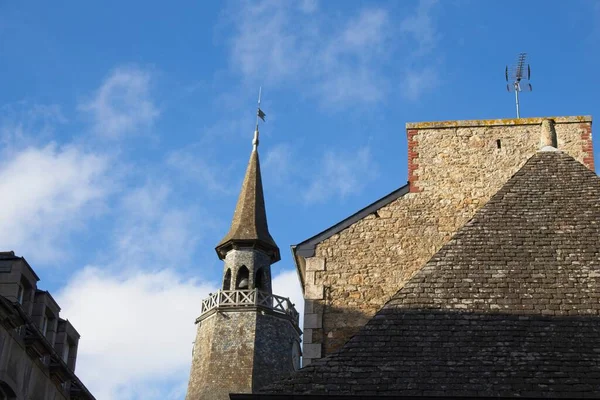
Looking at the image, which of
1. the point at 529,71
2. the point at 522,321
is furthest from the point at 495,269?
the point at 529,71

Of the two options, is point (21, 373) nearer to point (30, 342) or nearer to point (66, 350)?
point (30, 342)

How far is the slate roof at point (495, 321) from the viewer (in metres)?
8.91

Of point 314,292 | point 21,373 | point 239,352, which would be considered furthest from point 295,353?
point 314,292

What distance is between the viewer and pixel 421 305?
389 inches

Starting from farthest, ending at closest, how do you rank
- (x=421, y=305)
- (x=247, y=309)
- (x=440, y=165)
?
(x=247, y=309), (x=440, y=165), (x=421, y=305)

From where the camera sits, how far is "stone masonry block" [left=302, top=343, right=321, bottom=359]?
12.2m

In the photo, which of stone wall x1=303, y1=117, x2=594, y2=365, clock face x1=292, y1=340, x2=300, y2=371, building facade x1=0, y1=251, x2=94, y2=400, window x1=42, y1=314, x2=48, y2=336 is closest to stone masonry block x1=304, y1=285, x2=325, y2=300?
stone wall x1=303, y1=117, x2=594, y2=365

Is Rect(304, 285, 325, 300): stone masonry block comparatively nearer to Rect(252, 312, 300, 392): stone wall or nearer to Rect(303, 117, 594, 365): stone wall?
Rect(303, 117, 594, 365): stone wall

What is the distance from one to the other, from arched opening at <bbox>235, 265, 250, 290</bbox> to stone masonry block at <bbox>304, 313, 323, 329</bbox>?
108 ft

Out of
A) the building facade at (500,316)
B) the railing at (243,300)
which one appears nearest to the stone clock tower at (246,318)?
the railing at (243,300)

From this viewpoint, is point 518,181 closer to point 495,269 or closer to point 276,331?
point 495,269

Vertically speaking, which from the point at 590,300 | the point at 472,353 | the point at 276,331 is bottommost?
the point at 472,353

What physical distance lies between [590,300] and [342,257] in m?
4.12

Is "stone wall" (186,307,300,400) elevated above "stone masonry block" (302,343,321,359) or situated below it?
above
